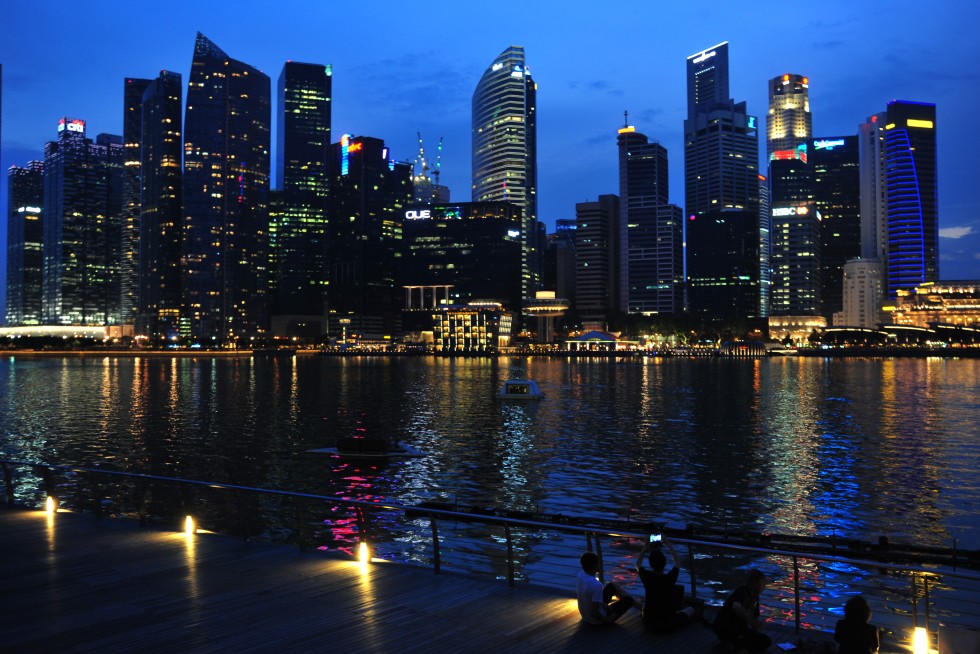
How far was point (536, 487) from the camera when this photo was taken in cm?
4072

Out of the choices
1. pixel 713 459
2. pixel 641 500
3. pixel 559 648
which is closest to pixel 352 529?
pixel 641 500

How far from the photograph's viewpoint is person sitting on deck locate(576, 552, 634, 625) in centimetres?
1257

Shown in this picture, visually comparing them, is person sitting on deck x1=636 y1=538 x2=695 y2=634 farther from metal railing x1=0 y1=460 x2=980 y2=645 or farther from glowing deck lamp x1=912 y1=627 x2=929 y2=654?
glowing deck lamp x1=912 y1=627 x2=929 y2=654

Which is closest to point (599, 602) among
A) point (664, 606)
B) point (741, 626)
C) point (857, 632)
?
point (664, 606)

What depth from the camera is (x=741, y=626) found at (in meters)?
11.4

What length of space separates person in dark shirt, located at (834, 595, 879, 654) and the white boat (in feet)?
290

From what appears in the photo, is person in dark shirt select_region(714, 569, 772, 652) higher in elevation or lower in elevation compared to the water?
higher

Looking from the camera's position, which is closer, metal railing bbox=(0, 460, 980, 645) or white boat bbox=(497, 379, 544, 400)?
metal railing bbox=(0, 460, 980, 645)

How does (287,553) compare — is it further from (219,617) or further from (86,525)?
(86,525)

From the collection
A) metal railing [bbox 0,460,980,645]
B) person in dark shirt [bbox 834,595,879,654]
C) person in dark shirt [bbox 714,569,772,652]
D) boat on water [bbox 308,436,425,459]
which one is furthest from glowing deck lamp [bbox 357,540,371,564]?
boat on water [bbox 308,436,425,459]

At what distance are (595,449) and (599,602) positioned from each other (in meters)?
43.7

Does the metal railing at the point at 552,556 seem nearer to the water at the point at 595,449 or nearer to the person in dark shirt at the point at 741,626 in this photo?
the person in dark shirt at the point at 741,626

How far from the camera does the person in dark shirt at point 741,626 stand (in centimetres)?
1126

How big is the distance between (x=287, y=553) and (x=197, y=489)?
25079 mm
